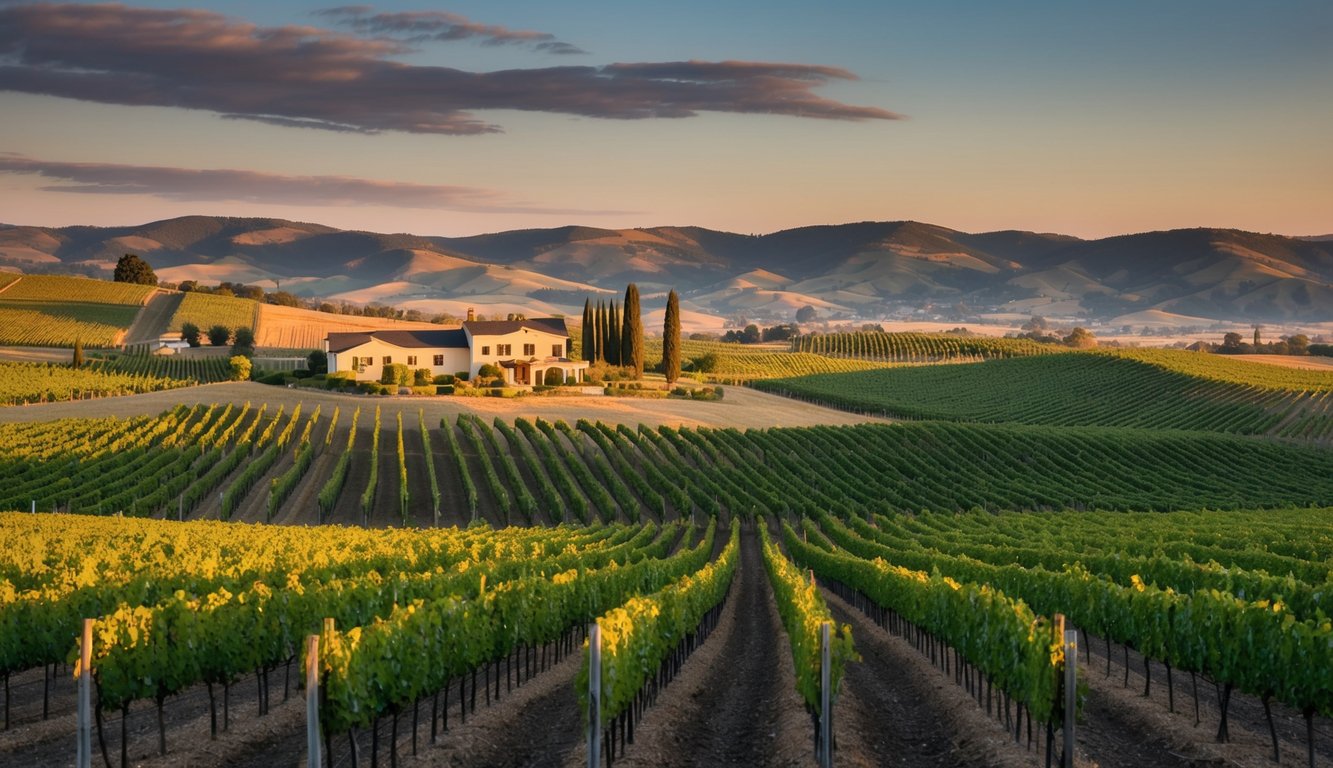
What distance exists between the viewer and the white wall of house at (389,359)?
9412 centimetres

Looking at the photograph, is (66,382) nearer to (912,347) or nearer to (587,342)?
(587,342)

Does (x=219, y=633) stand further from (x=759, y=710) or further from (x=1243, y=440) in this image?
(x=1243, y=440)

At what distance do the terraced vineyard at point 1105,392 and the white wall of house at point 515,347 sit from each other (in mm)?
24777

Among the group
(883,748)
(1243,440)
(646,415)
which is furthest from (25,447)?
(1243,440)

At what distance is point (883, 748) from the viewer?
15914 mm

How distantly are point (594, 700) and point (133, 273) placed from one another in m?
185

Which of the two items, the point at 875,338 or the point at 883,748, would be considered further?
the point at 875,338

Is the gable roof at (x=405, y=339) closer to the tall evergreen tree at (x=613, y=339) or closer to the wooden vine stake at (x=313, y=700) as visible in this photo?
the tall evergreen tree at (x=613, y=339)

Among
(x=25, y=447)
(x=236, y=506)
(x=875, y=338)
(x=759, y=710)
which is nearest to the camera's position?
(x=759, y=710)

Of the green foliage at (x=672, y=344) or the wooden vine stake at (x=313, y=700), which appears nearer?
the wooden vine stake at (x=313, y=700)

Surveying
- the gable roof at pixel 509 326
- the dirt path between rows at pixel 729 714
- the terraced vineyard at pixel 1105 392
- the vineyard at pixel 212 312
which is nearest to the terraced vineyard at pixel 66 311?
the vineyard at pixel 212 312

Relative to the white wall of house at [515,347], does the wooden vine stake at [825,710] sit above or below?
below

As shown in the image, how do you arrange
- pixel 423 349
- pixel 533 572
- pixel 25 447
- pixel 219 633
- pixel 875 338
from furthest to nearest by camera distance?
1. pixel 875 338
2. pixel 423 349
3. pixel 25 447
4. pixel 533 572
5. pixel 219 633

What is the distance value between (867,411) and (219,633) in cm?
8953
